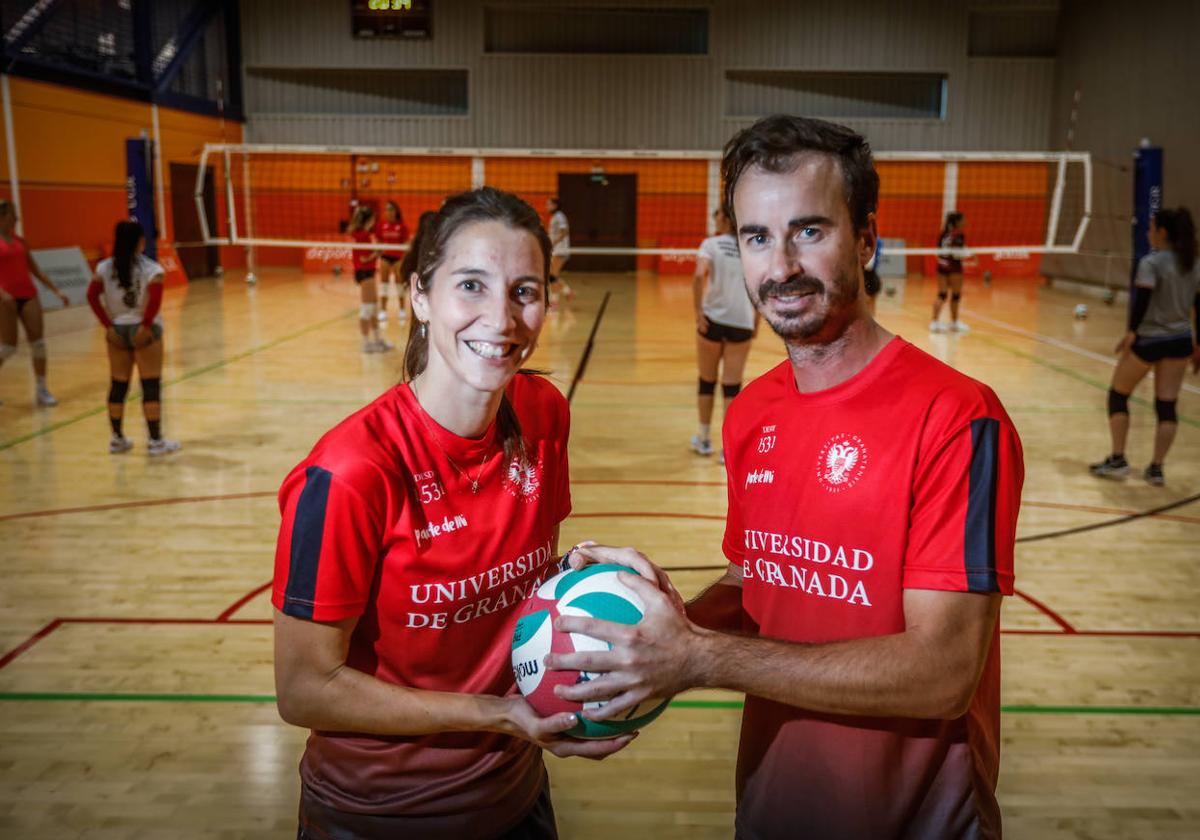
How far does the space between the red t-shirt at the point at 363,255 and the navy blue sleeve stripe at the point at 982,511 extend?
36.5 feet

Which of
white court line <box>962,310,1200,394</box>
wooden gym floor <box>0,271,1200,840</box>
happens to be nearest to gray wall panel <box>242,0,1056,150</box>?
white court line <box>962,310,1200,394</box>

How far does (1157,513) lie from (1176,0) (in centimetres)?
1572

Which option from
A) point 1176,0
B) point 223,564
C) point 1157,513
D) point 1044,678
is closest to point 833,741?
point 1044,678

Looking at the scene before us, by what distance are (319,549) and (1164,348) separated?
22.5ft

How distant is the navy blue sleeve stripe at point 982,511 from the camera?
1.56 metres

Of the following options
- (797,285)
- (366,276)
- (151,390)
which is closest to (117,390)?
(151,390)

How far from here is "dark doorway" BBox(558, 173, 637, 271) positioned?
25703 millimetres

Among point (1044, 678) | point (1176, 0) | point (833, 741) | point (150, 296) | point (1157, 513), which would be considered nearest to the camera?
point (833, 741)

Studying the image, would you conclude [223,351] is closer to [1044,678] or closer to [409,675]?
[1044,678]

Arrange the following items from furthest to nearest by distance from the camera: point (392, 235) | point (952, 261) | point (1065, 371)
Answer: point (952, 261), point (392, 235), point (1065, 371)

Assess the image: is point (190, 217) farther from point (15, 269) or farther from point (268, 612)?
point (268, 612)

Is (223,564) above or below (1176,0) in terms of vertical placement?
below

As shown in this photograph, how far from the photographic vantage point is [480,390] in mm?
1861

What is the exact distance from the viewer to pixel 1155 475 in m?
6.99
